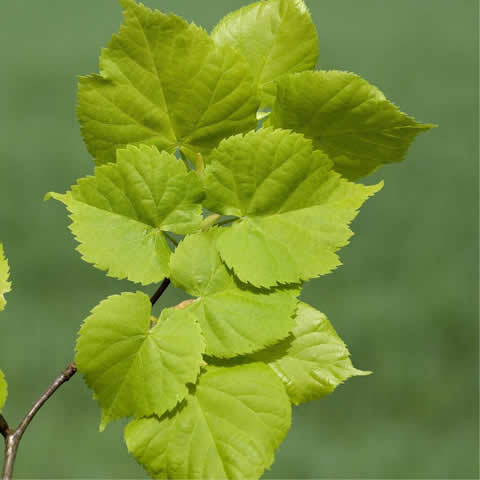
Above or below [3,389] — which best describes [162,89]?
above

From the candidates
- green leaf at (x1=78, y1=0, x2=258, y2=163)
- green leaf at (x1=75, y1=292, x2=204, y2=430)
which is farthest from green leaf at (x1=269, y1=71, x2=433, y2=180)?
green leaf at (x1=75, y1=292, x2=204, y2=430)

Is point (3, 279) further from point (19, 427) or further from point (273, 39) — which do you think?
point (273, 39)

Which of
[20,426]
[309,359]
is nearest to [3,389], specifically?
[20,426]

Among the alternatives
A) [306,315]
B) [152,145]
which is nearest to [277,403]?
[306,315]

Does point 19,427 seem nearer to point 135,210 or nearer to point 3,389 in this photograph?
point 3,389

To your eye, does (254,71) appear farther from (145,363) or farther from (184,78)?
(145,363)

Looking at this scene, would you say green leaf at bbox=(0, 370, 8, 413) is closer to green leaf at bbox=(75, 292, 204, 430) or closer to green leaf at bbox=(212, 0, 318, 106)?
green leaf at bbox=(75, 292, 204, 430)
